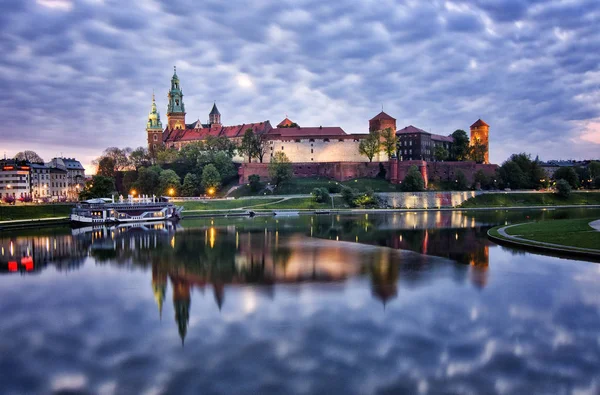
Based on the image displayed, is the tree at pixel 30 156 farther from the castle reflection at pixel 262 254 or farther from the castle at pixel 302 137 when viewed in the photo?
the castle reflection at pixel 262 254

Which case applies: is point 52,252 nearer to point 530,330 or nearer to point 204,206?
point 530,330

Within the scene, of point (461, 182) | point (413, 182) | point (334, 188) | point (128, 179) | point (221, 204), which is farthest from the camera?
point (461, 182)

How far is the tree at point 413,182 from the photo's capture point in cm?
5771

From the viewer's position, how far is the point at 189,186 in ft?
189

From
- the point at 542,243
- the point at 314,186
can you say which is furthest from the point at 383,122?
the point at 542,243

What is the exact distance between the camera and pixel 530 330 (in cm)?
1071

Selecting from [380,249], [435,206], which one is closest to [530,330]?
[380,249]

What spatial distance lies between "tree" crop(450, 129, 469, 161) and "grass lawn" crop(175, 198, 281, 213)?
35.4m

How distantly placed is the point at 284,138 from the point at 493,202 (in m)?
29.3

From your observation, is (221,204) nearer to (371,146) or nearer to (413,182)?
(413,182)

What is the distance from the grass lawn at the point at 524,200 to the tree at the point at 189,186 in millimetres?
31948

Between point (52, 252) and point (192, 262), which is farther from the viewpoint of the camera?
point (52, 252)

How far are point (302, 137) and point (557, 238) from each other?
4927 cm

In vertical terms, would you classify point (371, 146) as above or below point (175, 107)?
below
